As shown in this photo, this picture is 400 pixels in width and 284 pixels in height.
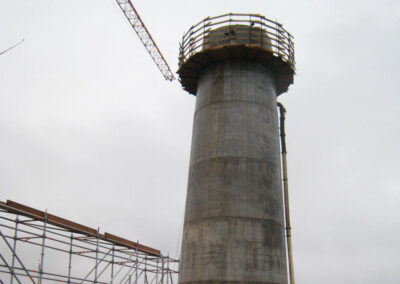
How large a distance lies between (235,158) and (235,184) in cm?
125

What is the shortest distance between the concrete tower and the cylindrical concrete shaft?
4 cm

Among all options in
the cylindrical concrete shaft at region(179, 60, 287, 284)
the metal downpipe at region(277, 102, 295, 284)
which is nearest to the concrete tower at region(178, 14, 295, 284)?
the cylindrical concrete shaft at region(179, 60, 287, 284)

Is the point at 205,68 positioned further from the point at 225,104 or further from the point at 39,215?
the point at 39,215

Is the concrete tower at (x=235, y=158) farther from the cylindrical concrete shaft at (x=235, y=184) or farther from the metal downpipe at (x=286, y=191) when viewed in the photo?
the metal downpipe at (x=286, y=191)

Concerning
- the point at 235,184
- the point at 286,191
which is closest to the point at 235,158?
the point at 235,184

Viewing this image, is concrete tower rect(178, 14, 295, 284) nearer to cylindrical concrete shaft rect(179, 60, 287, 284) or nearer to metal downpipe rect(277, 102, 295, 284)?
cylindrical concrete shaft rect(179, 60, 287, 284)

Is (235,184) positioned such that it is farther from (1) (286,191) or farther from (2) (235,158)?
(1) (286,191)

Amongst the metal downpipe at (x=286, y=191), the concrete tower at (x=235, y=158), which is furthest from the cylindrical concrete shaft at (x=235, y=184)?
the metal downpipe at (x=286, y=191)

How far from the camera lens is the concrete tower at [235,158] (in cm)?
1784

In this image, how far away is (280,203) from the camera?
19.8 metres

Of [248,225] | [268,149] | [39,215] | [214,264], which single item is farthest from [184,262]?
[39,215]

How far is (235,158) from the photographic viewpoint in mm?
19297

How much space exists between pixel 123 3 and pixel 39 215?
41.4 m

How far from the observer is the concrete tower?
58.5ft
